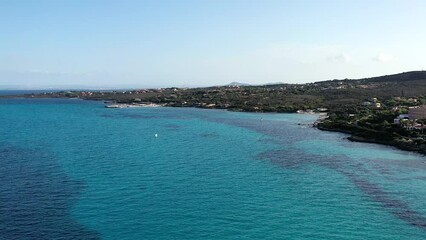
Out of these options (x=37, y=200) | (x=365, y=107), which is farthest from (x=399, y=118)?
(x=37, y=200)

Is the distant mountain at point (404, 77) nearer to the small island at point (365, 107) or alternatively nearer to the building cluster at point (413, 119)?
the small island at point (365, 107)

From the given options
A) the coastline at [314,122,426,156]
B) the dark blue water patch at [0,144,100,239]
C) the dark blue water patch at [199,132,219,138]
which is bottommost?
the dark blue water patch at [0,144,100,239]

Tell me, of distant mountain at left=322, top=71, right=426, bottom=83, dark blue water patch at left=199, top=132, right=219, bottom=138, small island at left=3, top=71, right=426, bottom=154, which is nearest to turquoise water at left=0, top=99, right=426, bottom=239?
dark blue water patch at left=199, top=132, right=219, bottom=138

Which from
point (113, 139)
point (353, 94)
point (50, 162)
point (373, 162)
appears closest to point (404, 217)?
point (373, 162)

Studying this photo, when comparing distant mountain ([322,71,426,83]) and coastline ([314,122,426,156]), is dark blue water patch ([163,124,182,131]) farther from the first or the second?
distant mountain ([322,71,426,83])

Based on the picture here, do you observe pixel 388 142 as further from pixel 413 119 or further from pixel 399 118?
pixel 399 118

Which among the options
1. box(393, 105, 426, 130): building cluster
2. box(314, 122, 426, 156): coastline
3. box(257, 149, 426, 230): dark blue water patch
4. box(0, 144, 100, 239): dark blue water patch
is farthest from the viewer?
box(393, 105, 426, 130): building cluster
